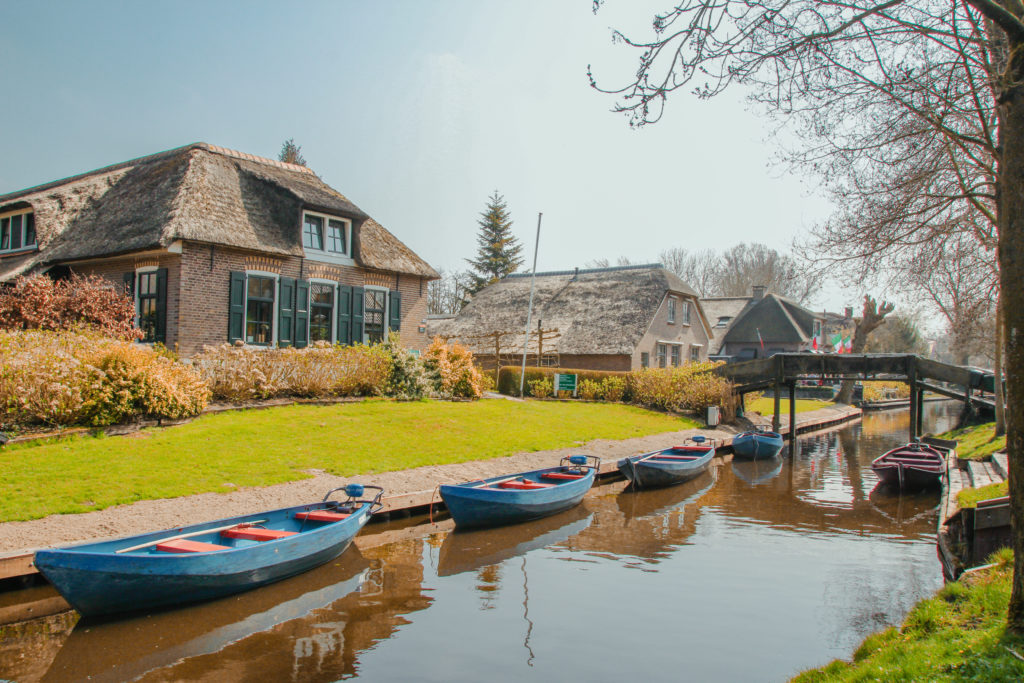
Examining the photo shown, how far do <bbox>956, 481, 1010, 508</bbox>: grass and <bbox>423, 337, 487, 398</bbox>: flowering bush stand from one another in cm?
1442

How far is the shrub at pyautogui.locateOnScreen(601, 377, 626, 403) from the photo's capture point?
29.3 m

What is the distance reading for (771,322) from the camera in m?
52.2

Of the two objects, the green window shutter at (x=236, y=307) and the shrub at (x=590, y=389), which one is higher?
the green window shutter at (x=236, y=307)

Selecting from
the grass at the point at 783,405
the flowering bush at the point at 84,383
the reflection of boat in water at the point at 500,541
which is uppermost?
the flowering bush at the point at 84,383

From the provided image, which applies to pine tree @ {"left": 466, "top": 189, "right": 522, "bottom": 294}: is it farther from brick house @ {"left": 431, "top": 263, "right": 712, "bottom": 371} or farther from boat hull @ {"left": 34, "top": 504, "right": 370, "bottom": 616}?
boat hull @ {"left": 34, "top": 504, "right": 370, "bottom": 616}

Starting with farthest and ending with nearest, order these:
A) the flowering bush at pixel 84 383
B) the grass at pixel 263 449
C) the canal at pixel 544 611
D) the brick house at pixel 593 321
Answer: the brick house at pixel 593 321 < the flowering bush at pixel 84 383 < the grass at pixel 263 449 < the canal at pixel 544 611

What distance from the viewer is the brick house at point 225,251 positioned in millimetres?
19500

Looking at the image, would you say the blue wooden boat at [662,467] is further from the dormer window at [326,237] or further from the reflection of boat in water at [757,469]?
the dormer window at [326,237]

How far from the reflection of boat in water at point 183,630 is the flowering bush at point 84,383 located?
6567mm

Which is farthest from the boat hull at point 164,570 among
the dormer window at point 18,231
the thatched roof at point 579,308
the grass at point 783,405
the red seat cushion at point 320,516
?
the grass at point 783,405

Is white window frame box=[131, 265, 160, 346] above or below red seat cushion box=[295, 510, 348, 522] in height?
above

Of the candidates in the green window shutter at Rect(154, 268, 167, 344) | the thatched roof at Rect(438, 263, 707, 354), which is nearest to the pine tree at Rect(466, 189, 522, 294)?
the thatched roof at Rect(438, 263, 707, 354)

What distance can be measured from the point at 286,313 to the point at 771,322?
4044cm

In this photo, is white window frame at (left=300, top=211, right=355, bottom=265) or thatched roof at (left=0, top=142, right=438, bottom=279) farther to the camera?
white window frame at (left=300, top=211, right=355, bottom=265)
